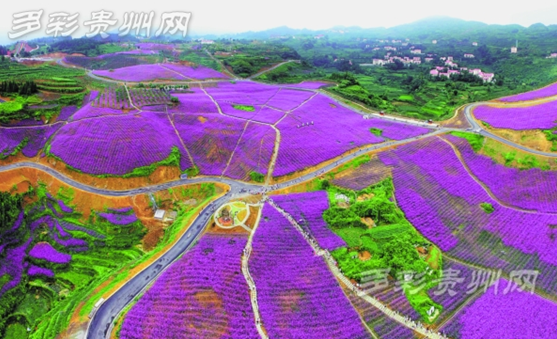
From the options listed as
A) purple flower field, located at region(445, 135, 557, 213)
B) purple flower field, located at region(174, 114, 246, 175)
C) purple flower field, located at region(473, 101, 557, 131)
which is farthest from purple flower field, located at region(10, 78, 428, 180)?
Result: purple flower field, located at region(473, 101, 557, 131)

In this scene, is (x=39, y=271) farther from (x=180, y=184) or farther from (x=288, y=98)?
(x=288, y=98)

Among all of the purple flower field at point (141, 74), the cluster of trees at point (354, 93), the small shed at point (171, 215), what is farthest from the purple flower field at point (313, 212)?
the purple flower field at point (141, 74)

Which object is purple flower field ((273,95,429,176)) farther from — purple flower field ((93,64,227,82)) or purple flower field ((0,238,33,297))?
purple flower field ((93,64,227,82))

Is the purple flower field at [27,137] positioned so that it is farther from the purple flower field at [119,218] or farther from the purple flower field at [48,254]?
the purple flower field at [119,218]

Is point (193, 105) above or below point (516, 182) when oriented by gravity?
above

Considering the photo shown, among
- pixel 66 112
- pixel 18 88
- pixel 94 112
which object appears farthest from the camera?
pixel 18 88

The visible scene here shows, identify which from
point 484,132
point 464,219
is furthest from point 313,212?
point 484,132
